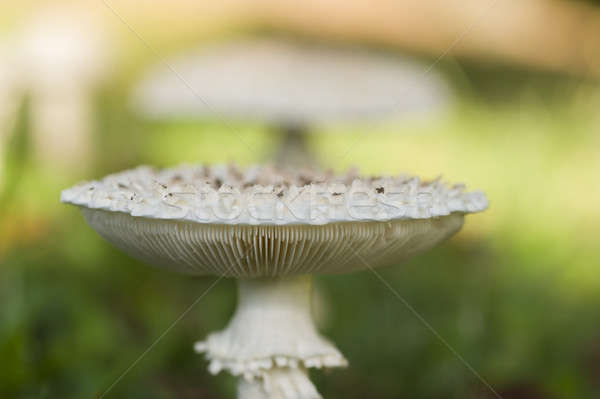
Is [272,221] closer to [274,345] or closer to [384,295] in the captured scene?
[274,345]

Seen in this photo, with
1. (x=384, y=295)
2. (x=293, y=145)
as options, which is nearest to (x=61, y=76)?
(x=293, y=145)

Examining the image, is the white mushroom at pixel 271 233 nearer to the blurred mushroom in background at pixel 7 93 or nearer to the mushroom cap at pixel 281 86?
the blurred mushroom in background at pixel 7 93

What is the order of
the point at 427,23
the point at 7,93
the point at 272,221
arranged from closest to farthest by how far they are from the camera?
the point at 272,221 → the point at 7,93 → the point at 427,23

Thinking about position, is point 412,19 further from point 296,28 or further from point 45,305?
point 45,305

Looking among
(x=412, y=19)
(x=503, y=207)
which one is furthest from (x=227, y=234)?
(x=412, y=19)

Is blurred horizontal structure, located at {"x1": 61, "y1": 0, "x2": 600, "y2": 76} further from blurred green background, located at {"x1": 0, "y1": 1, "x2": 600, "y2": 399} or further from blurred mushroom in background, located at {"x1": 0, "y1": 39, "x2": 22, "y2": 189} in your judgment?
blurred mushroom in background, located at {"x1": 0, "y1": 39, "x2": 22, "y2": 189}

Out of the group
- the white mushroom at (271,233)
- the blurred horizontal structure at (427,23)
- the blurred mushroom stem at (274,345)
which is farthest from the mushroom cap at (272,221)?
the blurred horizontal structure at (427,23)
